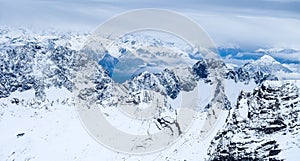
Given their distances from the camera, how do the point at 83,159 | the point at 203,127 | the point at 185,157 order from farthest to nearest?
1. the point at 83,159
2. the point at 203,127
3. the point at 185,157

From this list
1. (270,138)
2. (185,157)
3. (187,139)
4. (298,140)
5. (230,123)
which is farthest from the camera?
(187,139)

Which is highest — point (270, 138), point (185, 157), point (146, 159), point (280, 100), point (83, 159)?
point (280, 100)

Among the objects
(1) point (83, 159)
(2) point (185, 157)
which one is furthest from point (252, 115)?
(1) point (83, 159)

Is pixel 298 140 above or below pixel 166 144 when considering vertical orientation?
above

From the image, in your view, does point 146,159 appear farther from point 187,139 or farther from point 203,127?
point 203,127

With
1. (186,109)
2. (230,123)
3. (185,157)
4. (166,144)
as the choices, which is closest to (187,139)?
(166,144)

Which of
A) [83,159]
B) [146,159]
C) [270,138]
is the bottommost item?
[83,159]

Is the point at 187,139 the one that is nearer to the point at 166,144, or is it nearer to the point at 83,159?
the point at 166,144

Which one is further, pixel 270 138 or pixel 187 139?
pixel 187 139

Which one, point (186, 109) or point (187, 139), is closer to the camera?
point (187, 139)
